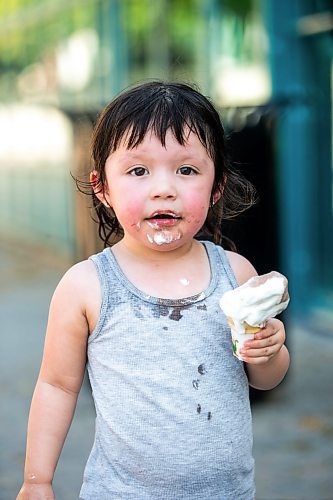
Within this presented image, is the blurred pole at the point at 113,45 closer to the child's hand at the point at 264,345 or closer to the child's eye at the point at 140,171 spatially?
the child's eye at the point at 140,171

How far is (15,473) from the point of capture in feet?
15.8

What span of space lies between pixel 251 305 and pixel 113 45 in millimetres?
10002

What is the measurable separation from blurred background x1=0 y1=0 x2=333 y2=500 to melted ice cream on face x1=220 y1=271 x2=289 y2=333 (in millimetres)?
1046

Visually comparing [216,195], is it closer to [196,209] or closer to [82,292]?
[196,209]

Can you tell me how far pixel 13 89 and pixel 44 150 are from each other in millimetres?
2460

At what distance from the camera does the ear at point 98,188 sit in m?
2.48

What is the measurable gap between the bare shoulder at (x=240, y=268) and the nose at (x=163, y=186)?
12.2 inches

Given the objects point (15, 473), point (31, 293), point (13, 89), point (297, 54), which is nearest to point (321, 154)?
point (297, 54)

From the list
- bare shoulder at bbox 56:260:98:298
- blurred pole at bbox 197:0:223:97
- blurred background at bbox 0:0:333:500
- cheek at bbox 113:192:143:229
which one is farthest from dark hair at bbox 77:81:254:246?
blurred pole at bbox 197:0:223:97

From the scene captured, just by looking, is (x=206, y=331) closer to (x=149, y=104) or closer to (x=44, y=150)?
(x=149, y=104)

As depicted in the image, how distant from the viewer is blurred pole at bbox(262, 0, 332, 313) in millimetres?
8305

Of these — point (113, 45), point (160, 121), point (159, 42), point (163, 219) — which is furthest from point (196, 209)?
point (113, 45)

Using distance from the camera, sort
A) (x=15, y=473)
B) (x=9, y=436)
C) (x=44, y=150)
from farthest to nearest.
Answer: (x=44, y=150) < (x=9, y=436) < (x=15, y=473)

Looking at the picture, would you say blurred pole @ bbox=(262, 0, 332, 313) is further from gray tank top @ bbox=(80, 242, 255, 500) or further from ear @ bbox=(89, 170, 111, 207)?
gray tank top @ bbox=(80, 242, 255, 500)
